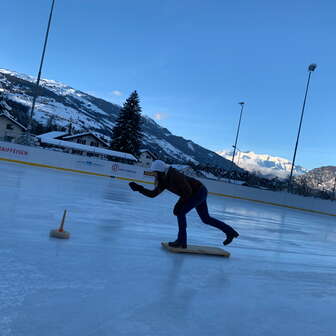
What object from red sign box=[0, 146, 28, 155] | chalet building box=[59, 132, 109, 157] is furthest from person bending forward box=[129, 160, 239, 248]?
chalet building box=[59, 132, 109, 157]

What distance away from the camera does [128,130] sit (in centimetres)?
4312

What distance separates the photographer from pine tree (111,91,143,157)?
1689 inches

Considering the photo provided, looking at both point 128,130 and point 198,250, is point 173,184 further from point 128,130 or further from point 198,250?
point 128,130

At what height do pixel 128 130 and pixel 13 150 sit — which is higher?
pixel 128 130

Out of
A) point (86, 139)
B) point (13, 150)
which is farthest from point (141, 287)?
point (86, 139)

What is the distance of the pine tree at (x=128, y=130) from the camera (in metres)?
42.9

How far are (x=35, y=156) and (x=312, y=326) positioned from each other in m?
18.6

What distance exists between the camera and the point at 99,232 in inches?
198

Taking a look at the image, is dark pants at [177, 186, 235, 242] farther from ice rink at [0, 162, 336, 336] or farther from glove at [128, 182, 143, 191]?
glove at [128, 182, 143, 191]

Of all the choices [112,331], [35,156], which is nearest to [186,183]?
[112,331]

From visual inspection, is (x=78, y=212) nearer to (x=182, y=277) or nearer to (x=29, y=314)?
(x=182, y=277)

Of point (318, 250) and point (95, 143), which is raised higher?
point (95, 143)

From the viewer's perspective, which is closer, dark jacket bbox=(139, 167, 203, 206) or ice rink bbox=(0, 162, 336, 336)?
ice rink bbox=(0, 162, 336, 336)

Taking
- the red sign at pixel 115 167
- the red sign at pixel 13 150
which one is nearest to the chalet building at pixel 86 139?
the red sign at pixel 115 167
